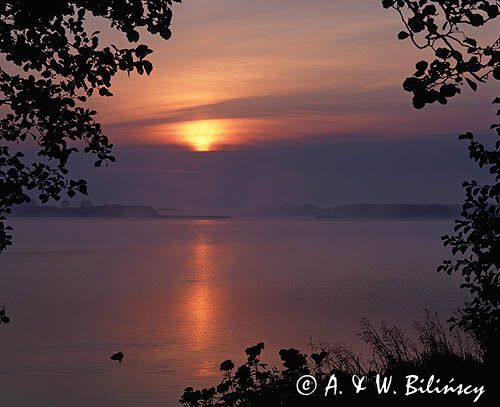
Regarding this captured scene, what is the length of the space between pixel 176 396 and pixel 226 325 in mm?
14415

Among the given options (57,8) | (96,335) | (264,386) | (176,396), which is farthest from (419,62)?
(96,335)

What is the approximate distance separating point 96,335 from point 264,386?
77.9ft

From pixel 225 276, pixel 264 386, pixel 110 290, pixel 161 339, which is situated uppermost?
pixel 225 276

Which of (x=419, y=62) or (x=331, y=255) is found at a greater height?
A: (x=331, y=255)

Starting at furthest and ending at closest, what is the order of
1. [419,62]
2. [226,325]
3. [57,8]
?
[226,325], [57,8], [419,62]

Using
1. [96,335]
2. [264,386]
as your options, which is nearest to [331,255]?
[96,335]

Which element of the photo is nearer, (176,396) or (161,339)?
(176,396)

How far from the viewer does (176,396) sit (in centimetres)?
2050

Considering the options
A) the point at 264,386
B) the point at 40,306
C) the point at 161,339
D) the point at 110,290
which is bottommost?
the point at 264,386

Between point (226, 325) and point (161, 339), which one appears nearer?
point (161, 339)

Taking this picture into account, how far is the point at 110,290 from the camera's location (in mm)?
52031

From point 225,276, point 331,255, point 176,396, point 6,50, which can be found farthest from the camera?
point 331,255

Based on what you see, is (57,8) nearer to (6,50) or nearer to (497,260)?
(6,50)

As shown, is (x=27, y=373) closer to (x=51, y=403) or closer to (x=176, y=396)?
(x=51, y=403)
